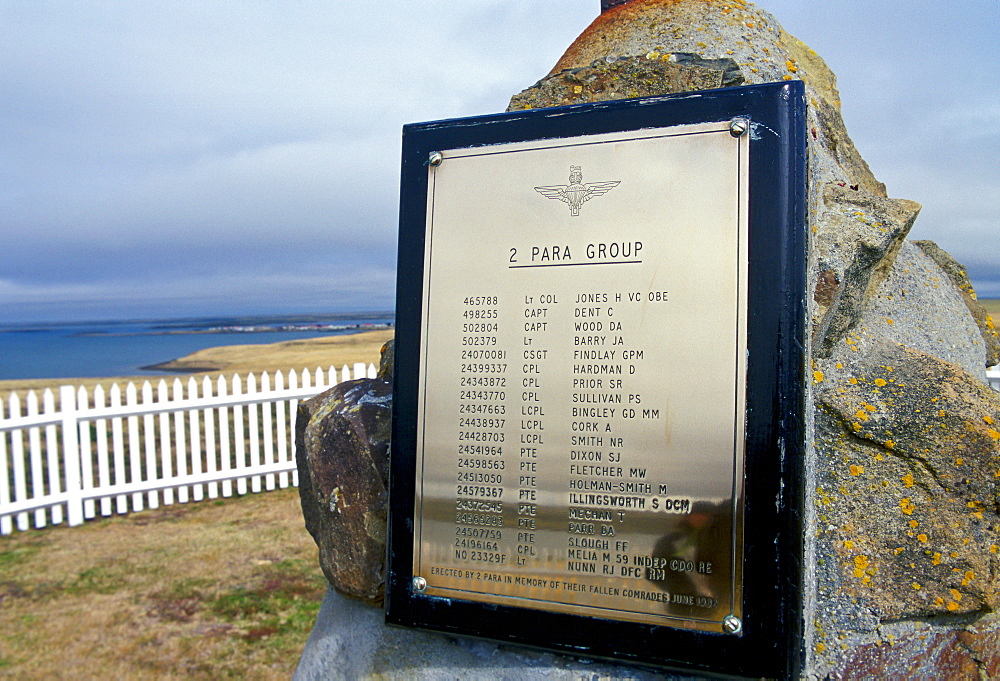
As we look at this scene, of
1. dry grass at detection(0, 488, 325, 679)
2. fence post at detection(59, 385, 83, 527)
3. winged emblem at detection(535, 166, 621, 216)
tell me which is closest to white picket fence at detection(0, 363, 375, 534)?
fence post at detection(59, 385, 83, 527)

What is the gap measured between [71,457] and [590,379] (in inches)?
248

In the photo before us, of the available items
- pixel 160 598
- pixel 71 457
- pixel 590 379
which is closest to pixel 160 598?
pixel 160 598

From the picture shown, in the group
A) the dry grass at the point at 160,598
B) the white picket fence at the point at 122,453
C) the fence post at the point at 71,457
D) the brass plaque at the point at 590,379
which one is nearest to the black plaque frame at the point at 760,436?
the brass plaque at the point at 590,379

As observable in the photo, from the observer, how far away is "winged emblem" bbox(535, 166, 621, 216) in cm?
181

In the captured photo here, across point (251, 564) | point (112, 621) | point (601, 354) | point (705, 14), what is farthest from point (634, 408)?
point (251, 564)

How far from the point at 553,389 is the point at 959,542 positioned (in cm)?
114

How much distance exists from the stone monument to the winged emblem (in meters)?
0.52

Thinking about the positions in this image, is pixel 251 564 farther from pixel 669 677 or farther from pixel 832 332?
pixel 832 332

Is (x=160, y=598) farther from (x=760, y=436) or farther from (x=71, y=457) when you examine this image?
(x=760, y=436)

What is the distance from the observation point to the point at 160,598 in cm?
450

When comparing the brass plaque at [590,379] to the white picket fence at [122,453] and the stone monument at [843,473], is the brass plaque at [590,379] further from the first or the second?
the white picket fence at [122,453]

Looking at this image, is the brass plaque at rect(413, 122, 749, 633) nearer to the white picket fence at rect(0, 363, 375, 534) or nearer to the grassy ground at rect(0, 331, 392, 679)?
the grassy ground at rect(0, 331, 392, 679)

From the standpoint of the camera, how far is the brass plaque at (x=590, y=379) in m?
1.67

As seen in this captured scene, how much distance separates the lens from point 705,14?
2.48m
